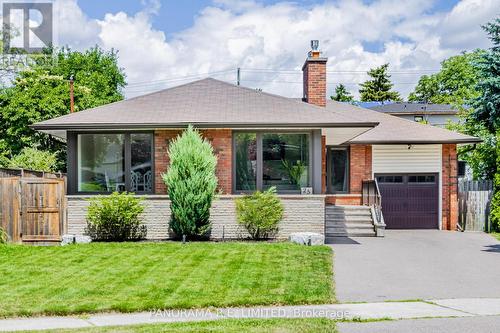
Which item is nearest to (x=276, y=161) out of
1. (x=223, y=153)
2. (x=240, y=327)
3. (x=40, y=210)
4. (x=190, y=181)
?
(x=223, y=153)

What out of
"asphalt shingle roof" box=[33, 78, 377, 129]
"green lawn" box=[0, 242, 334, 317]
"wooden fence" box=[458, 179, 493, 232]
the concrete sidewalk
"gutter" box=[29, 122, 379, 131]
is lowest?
the concrete sidewalk

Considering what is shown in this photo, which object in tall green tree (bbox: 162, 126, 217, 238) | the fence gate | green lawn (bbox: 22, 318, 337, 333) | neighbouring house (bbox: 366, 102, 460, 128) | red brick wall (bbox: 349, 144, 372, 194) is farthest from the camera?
neighbouring house (bbox: 366, 102, 460, 128)

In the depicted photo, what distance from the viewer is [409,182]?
67.4 ft

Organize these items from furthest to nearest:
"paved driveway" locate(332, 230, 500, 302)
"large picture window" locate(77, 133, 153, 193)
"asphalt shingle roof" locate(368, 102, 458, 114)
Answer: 1. "asphalt shingle roof" locate(368, 102, 458, 114)
2. "large picture window" locate(77, 133, 153, 193)
3. "paved driveway" locate(332, 230, 500, 302)

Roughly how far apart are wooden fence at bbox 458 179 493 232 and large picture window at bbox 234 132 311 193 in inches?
323

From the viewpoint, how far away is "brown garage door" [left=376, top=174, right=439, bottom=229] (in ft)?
67.0

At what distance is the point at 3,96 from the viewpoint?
33.9 m

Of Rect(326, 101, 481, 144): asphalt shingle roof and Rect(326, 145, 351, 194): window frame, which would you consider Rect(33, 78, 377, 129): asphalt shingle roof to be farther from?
Rect(326, 145, 351, 194): window frame

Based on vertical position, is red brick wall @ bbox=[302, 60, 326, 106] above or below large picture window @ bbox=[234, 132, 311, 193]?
above

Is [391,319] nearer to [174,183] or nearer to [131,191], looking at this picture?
[174,183]

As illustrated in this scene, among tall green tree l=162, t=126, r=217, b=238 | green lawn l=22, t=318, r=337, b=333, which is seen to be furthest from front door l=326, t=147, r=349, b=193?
green lawn l=22, t=318, r=337, b=333

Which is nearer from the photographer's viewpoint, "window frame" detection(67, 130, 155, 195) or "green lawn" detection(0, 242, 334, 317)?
"green lawn" detection(0, 242, 334, 317)

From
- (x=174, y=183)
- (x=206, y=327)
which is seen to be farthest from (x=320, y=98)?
(x=206, y=327)

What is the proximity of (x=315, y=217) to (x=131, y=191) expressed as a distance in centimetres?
526
